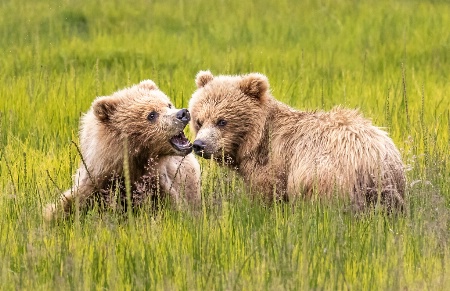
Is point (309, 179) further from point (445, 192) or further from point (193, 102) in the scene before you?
point (193, 102)

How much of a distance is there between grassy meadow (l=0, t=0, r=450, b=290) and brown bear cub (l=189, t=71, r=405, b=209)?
174 millimetres

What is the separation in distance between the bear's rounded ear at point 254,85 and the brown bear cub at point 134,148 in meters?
0.62

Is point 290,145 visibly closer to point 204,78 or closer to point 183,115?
point 183,115

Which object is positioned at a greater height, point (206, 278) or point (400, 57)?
point (400, 57)

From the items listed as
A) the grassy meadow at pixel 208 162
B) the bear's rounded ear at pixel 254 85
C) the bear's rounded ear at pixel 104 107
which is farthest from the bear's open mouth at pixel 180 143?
the bear's rounded ear at pixel 254 85

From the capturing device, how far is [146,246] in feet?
16.7

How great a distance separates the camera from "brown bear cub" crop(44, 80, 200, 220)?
650 centimetres

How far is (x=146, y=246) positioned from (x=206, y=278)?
1.83 feet

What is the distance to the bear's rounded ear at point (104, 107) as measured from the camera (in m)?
6.64

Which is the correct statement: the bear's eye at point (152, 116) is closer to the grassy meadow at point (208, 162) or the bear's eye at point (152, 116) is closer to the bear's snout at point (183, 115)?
the bear's snout at point (183, 115)

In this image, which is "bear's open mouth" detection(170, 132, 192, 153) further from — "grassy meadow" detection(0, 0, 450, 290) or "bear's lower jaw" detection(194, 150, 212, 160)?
"grassy meadow" detection(0, 0, 450, 290)

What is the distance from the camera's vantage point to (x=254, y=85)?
22.9 ft

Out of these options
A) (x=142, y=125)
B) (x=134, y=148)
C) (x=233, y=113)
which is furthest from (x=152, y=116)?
(x=233, y=113)

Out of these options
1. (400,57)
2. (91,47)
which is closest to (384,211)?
(400,57)
